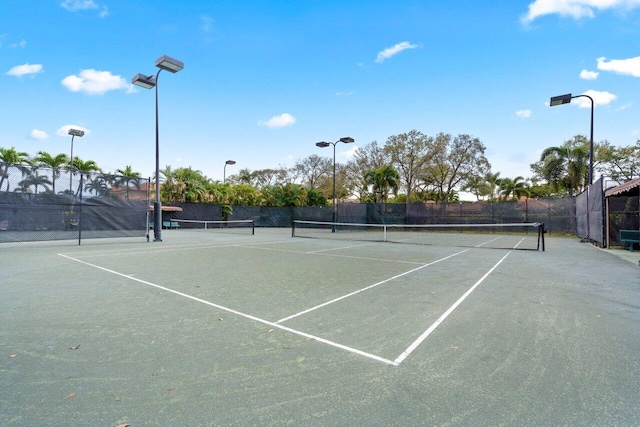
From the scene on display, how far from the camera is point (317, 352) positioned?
313cm

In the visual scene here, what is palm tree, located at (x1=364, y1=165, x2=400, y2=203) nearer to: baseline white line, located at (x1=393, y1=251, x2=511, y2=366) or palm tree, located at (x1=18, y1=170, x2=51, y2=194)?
palm tree, located at (x1=18, y1=170, x2=51, y2=194)

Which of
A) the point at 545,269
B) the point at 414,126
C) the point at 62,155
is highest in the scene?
the point at 414,126

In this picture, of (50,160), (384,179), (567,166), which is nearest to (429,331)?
(384,179)

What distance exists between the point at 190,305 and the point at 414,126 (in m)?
38.2

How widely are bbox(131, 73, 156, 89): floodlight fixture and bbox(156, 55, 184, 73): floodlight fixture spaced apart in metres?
0.93

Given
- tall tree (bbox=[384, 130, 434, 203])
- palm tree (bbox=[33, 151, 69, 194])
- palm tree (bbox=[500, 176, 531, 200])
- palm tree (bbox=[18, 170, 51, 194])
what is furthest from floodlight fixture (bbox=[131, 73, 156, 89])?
palm tree (bbox=[500, 176, 531, 200])

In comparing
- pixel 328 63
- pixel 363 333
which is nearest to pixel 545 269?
pixel 363 333

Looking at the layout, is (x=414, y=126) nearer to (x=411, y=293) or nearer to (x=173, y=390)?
(x=411, y=293)

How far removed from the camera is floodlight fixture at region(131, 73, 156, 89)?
44.9ft

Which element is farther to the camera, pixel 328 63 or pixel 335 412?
pixel 328 63

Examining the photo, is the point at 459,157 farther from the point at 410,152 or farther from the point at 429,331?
the point at 429,331

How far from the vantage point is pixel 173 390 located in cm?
242

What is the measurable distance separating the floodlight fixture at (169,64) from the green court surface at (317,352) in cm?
998

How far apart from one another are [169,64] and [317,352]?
555 inches
